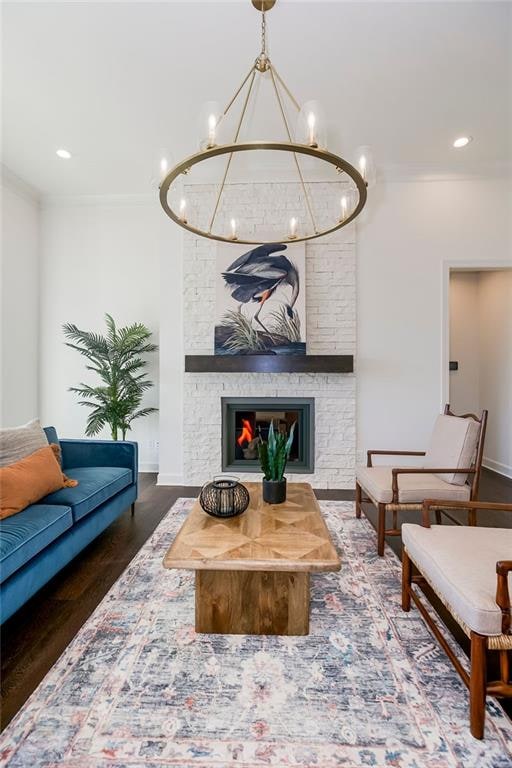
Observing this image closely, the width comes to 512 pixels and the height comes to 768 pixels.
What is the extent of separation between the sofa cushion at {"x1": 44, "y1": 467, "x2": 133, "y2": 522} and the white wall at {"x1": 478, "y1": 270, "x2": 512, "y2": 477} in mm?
4301

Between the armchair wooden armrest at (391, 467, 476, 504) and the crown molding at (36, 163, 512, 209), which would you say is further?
the crown molding at (36, 163, 512, 209)

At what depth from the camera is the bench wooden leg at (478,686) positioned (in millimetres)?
1165

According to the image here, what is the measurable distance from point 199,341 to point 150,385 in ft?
2.73

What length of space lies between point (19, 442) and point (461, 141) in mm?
4493

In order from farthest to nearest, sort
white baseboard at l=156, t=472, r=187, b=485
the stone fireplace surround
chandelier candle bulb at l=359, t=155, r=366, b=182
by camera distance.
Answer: white baseboard at l=156, t=472, r=187, b=485, the stone fireplace surround, chandelier candle bulb at l=359, t=155, r=366, b=182

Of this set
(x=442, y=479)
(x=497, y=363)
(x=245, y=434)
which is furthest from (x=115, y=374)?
(x=497, y=363)

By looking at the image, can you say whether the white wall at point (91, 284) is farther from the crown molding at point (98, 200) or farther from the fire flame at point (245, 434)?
the fire flame at point (245, 434)

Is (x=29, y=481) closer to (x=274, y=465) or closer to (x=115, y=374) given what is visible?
(x=274, y=465)

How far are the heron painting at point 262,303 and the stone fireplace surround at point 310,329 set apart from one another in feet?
0.48

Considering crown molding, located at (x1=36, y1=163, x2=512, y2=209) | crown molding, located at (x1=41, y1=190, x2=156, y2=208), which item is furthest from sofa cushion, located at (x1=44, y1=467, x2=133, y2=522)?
crown molding, located at (x1=41, y1=190, x2=156, y2=208)

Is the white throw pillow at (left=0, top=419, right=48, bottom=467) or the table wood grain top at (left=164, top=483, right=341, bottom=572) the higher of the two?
the white throw pillow at (left=0, top=419, right=48, bottom=467)

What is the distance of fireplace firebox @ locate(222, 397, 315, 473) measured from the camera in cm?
386

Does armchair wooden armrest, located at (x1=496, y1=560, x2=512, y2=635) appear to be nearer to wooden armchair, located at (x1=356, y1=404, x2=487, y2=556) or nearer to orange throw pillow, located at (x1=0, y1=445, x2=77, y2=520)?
wooden armchair, located at (x1=356, y1=404, x2=487, y2=556)

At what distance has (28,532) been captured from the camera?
1726 mm
